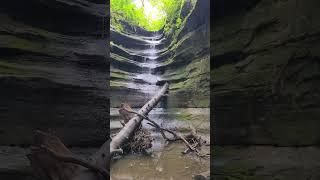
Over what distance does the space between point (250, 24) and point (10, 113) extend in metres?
0.68

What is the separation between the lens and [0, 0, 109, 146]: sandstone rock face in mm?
848

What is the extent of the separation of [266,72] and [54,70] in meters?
0.60

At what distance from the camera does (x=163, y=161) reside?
402 centimetres

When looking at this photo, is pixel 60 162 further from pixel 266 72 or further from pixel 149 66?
pixel 149 66

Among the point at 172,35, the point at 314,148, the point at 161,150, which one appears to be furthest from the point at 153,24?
the point at 314,148

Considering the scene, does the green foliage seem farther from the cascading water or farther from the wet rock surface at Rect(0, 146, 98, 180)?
the wet rock surface at Rect(0, 146, 98, 180)

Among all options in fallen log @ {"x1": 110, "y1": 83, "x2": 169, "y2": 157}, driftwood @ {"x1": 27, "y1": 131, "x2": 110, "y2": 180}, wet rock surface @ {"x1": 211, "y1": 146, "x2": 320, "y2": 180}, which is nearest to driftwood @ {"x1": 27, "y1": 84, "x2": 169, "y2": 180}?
driftwood @ {"x1": 27, "y1": 131, "x2": 110, "y2": 180}

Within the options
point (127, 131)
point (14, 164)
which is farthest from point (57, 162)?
point (127, 131)

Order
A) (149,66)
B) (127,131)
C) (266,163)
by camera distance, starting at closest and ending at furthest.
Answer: (266,163), (127,131), (149,66)

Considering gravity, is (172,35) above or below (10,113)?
above

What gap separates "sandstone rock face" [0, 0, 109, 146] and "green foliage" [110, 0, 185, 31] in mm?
5893

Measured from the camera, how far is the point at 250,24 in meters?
0.79

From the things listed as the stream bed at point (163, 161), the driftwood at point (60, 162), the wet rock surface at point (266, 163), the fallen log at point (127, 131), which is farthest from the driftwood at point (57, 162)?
the stream bed at point (163, 161)

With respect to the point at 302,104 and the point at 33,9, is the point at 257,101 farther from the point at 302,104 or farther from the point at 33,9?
the point at 33,9
